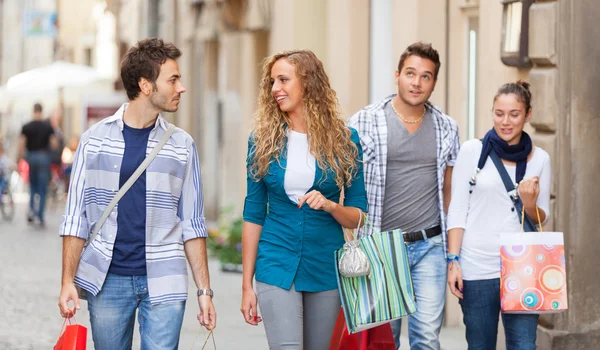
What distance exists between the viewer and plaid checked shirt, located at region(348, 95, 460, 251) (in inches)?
260

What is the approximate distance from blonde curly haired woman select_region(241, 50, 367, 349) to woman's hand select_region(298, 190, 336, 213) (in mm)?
67

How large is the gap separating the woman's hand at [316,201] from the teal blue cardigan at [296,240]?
158 mm

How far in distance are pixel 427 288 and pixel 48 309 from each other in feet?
19.4

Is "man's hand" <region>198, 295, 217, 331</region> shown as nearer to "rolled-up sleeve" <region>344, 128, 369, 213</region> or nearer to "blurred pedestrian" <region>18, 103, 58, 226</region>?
"rolled-up sleeve" <region>344, 128, 369, 213</region>

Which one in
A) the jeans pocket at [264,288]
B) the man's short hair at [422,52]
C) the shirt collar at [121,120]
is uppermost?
the man's short hair at [422,52]

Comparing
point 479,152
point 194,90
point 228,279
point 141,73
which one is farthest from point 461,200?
point 194,90

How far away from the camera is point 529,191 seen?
6.03 m

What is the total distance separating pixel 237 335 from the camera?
10062mm

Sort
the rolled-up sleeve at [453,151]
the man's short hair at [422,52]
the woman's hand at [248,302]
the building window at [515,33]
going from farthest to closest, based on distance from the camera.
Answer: the building window at [515,33]
the rolled-up sleeve at [453,151]
the man's short hair at [422,52]
the woman's hand at [248,302]

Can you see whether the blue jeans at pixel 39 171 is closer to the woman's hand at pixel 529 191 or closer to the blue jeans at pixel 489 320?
the blue jeans at pixel 489 320

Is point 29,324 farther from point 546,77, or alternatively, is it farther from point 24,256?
point 24,256

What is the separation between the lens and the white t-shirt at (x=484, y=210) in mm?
6180

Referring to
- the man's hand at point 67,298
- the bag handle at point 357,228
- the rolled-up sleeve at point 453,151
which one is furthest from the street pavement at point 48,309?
the man's hand at point 67,298

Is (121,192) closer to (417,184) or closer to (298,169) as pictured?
(298,169)
